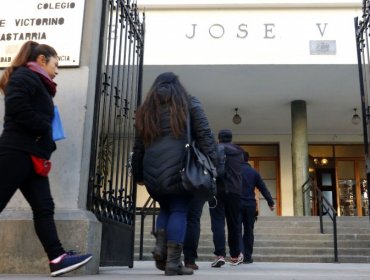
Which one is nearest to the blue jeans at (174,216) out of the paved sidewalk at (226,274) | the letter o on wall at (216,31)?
the paved sidewalk at (226,274)

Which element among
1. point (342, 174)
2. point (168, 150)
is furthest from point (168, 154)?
point (342, 174)

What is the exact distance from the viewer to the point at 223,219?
6527mm

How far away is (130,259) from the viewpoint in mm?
5543

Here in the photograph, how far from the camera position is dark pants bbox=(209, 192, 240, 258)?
20.9 ft

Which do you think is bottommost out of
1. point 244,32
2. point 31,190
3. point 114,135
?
point 31,190

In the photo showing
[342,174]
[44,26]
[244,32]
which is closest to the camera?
[44,26]

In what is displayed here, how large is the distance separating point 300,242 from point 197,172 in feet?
22.2

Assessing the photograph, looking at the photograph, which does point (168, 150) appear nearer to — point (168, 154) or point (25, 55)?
point (168, 154)

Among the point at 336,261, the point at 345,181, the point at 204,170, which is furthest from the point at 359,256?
the point at 345,181

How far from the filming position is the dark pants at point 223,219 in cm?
636

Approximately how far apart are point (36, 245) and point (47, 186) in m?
0.65

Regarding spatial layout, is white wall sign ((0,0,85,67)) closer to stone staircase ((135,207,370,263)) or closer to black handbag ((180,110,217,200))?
black handbag ((180,110,217,200))

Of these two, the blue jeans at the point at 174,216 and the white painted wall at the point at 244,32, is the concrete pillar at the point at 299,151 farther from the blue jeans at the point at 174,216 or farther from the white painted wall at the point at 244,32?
the blue jeans at the point at 174,216

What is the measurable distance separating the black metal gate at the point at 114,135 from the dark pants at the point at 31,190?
81cm
